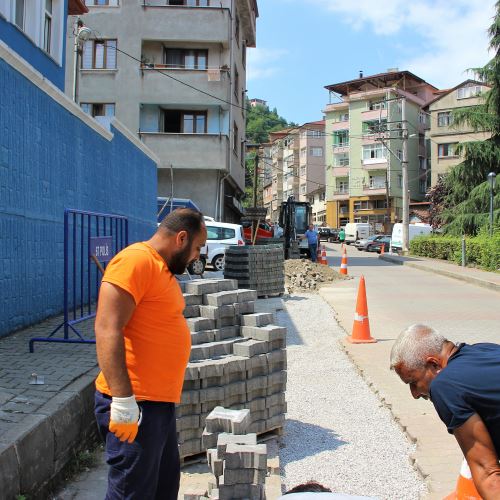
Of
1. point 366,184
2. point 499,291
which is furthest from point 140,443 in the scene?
point 366,184

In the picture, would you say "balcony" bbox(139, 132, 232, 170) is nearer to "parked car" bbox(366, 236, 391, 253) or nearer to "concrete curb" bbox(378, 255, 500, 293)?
"concrete curb" bbox(378, 255, 500, 293)

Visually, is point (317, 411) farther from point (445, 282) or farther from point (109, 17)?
point (109, 17)

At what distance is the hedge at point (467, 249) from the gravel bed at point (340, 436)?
15897 millimetres

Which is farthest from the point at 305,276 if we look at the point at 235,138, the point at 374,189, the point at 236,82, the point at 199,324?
the point at 374,189

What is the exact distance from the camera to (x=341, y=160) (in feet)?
233

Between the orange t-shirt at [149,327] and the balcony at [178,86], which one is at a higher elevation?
the balcony at [178,86]

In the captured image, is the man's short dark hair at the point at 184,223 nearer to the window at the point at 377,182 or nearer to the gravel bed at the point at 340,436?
the gravel bed at the point at 340,436

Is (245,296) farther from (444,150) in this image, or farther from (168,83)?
(444,150)

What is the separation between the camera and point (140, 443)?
8.38ft

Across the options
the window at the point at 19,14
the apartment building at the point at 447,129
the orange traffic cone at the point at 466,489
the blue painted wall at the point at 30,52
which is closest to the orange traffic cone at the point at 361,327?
the orange traffic cone at the point at 466,489

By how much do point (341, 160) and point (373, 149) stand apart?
5553 millimetres

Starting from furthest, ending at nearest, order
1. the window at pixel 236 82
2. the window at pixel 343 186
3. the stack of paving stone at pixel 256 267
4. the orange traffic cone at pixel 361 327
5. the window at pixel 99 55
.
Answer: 1. the window at pixel 343 186
2. the window at pixel 236 82
3. the window at pixel 99 55
4. the stack of paving stone at pixel 256 267
5. the orange traffic cone at pixel 361 327

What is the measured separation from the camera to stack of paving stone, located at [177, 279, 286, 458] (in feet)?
13.7

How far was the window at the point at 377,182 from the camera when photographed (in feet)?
213
